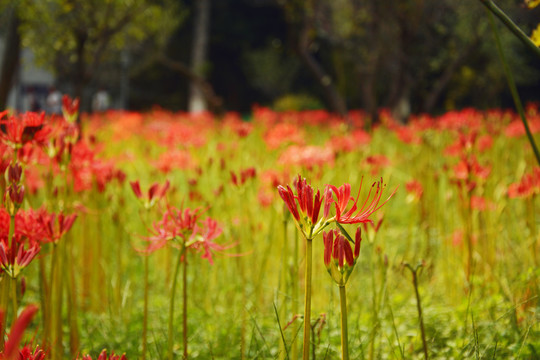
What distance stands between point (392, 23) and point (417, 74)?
1.63 meters

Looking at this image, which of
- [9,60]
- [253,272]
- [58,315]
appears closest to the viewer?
[58,315]

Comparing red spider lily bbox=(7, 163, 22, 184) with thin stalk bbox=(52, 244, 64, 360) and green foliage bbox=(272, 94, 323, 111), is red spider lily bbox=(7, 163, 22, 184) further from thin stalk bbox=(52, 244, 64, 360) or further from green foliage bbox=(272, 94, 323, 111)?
green foliage bbox=(272, 94, 323, 111)

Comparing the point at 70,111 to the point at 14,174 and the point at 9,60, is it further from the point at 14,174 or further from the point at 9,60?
the point at 9,60

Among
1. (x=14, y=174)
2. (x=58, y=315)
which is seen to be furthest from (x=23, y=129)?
(x=58, y=315)

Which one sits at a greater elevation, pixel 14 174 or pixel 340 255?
pixel 14 174

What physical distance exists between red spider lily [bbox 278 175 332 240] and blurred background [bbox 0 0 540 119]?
0.94 meters

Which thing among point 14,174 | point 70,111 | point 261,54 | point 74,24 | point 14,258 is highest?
point 261,54

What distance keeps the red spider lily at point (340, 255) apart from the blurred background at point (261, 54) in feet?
3.09

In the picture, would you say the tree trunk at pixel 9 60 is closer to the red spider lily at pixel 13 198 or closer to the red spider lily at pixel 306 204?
the red spider lily at pixel 13 198

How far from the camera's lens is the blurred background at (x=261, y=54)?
438cm

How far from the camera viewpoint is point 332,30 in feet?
30.8

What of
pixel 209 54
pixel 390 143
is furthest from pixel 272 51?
pixel 390 143

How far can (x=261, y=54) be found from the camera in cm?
1911

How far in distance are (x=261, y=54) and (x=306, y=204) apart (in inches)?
744
